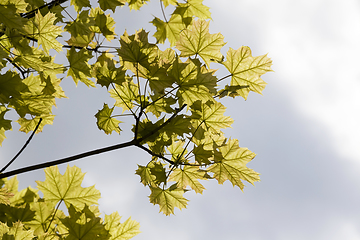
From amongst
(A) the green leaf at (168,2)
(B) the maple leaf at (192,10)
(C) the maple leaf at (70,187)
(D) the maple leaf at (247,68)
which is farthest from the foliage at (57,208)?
(A) the green leaf at (168,2)

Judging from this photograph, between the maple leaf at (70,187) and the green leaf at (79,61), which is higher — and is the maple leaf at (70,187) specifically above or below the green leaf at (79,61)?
below

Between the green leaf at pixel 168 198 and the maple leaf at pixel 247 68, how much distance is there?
3.01 feet

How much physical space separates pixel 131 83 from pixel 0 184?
5.79ft

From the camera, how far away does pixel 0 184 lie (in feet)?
9.21

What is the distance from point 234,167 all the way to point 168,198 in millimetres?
577

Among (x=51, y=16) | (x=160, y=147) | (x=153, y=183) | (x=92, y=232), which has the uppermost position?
(x=51, y=16)

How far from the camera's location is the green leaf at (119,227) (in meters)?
2.29

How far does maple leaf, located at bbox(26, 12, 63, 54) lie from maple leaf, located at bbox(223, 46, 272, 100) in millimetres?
1586

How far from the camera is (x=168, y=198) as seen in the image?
2.22 metres

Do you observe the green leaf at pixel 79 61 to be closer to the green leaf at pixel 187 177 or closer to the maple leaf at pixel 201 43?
the maple leaf at pixel 201 43

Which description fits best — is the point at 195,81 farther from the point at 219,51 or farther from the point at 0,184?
the point at 0,184

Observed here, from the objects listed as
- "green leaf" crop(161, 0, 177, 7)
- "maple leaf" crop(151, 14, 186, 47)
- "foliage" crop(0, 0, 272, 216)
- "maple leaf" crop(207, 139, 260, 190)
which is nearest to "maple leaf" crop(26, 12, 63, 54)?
"foliage" crop(0, 0, 272, 216)

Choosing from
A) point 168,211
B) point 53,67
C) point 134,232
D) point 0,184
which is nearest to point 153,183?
point 168,211

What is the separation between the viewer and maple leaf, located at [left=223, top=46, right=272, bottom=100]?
2094 mm
